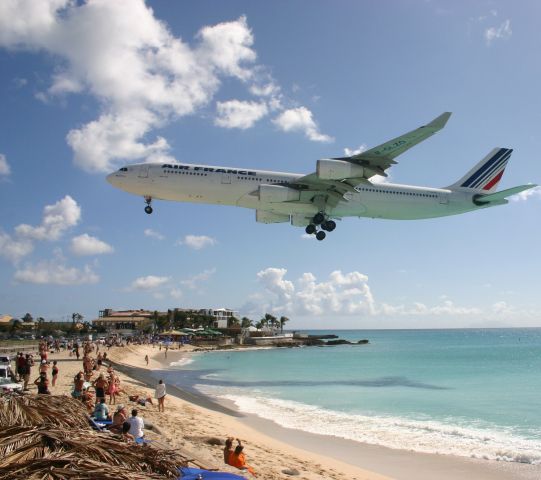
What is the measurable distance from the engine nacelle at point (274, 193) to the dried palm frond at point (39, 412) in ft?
63.3

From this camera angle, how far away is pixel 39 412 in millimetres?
7945

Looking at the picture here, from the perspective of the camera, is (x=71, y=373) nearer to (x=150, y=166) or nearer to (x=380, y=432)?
(x=150, y=166)

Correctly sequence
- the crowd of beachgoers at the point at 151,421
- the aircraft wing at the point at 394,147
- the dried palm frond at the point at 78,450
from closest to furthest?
the dried palm frond at the point at 78,450
the crowd of beachgoers at the point at 151,421
the aircraft wing at the point at 394,147

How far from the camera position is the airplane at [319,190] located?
25.8 meters

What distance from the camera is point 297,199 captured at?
2862cm

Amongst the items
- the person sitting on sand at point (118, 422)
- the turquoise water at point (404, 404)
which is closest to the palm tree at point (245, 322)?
the turquoise water at point (404, 404)

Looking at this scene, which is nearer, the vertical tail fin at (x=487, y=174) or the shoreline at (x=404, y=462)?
the shoreline at (x=404, y=462)

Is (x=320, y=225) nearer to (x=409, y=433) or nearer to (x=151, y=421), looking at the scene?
(x=409, y=433)

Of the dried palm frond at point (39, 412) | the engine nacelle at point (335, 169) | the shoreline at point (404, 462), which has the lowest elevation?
the shoreline at point (404, 462)

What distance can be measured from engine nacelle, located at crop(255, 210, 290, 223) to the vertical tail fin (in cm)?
1167

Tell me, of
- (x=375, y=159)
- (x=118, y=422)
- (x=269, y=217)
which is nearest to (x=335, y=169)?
(x=375, y=159)

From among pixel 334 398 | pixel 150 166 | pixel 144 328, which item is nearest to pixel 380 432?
pixel 334 398

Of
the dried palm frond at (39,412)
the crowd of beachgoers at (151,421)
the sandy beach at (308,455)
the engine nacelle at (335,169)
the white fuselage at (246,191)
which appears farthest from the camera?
the white fuselage at (246,191)

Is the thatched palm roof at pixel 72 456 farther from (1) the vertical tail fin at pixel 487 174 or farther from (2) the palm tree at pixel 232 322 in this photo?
(2) the palm tree at pixel 232 322
